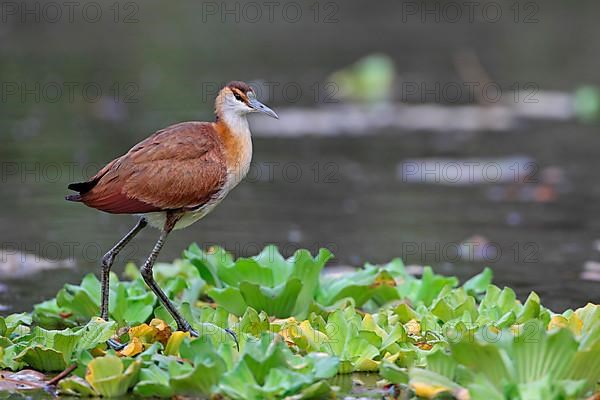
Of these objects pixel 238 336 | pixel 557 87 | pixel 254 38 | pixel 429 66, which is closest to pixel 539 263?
pixel 238 336

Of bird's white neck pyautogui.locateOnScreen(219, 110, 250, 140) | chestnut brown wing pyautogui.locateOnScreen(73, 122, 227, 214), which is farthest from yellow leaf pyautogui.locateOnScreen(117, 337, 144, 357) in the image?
bird's white neck pyautogui.locateOnScreen(219, 110, 250, 140)

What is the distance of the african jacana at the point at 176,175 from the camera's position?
637 cm

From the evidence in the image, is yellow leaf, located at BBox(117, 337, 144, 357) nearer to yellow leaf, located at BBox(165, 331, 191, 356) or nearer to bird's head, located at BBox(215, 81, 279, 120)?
yellow leaf, located at BBox(165, 331, 191, 356)

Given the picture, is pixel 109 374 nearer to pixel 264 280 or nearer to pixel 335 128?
pixel 264 280

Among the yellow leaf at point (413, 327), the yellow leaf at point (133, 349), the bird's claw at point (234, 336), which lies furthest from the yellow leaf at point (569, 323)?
the yellow leaf at point (133, 349)

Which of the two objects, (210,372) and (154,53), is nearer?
(210,372)

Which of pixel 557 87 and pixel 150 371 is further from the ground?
pixel 557 87

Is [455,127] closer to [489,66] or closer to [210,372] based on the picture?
[489,66]

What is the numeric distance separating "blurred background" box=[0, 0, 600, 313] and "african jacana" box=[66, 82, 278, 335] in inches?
53.8

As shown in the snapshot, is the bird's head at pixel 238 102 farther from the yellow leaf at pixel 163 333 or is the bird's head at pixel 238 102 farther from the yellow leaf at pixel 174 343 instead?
the yellow leaf at pixel 174 343

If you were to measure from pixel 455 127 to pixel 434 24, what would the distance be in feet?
36.1

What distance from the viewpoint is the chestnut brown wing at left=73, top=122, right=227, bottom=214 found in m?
6.36

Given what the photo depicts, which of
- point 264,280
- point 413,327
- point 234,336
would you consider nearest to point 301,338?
point 234,336

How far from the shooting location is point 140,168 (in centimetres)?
643
